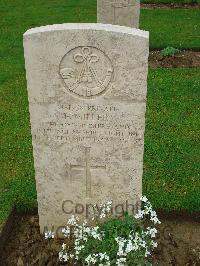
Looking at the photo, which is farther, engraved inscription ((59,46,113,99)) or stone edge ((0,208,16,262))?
stone edge ((0,208,16,262))

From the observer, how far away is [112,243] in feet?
13.5

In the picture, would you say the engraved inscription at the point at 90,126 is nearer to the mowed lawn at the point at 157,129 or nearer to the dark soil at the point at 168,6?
the mowed lawn at the point at 157,129

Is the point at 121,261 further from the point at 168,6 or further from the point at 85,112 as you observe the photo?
the point at 168,6

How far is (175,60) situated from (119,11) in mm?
1542

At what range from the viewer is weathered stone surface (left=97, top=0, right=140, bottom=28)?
372 inches

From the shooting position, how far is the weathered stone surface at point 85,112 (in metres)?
3.85

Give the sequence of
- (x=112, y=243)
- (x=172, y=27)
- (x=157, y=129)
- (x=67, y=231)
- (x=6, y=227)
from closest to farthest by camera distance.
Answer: (x=112, y=243) < (x=67, y=231) < (x=6, y=227) < (x=157, y=129) < (x=172, y=27)

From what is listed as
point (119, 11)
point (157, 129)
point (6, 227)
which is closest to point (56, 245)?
point (6, 227)

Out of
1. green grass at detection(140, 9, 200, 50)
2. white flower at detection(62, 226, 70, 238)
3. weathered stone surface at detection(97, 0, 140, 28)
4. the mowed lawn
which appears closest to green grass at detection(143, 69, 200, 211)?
the mowed lawn

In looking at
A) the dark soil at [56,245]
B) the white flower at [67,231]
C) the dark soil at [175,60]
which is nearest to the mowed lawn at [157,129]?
the dark soil at [56,245]

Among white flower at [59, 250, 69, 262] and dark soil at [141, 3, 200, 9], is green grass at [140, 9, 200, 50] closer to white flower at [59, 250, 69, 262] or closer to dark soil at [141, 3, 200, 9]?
dark soil at [141, 3, 200, 9]

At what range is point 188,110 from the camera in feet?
24.9

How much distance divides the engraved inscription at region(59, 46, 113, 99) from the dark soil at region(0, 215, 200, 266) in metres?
1.63

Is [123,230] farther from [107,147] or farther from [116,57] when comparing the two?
[116,57]
